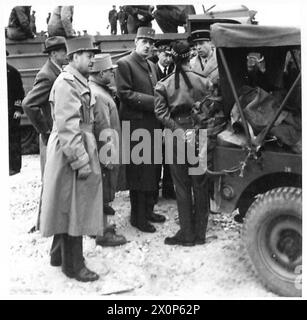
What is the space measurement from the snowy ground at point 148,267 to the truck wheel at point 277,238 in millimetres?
169

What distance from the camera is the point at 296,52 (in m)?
4.47

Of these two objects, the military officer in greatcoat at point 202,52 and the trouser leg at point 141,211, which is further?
the military officer in greatcoat at point 202,52

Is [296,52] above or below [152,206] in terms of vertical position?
above

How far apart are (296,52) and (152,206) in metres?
2.08

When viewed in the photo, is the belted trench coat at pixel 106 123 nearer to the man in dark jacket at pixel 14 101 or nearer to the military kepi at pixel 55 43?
the military kepi at pixel 55 43

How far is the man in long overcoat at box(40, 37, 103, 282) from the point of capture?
152 inches

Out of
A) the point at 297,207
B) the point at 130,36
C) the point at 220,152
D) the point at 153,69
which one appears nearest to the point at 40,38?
the point at 130,36

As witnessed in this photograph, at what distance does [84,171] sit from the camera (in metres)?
3.90

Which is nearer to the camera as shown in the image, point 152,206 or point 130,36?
point 152,206

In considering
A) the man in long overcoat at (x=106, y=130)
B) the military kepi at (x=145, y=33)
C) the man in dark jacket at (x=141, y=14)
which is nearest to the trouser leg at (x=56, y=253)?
the man in long overcoat at (x=106, y=130)

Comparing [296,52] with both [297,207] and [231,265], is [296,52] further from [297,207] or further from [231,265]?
[231,265]

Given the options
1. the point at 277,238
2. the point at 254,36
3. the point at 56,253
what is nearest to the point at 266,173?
the point at 277,238

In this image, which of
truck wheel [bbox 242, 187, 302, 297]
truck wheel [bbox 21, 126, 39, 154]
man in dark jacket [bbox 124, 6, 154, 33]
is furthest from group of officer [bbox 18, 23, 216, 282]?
truck wheel [bbox 21, 126, 39, 154]

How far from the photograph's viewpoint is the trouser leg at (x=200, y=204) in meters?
4.72
